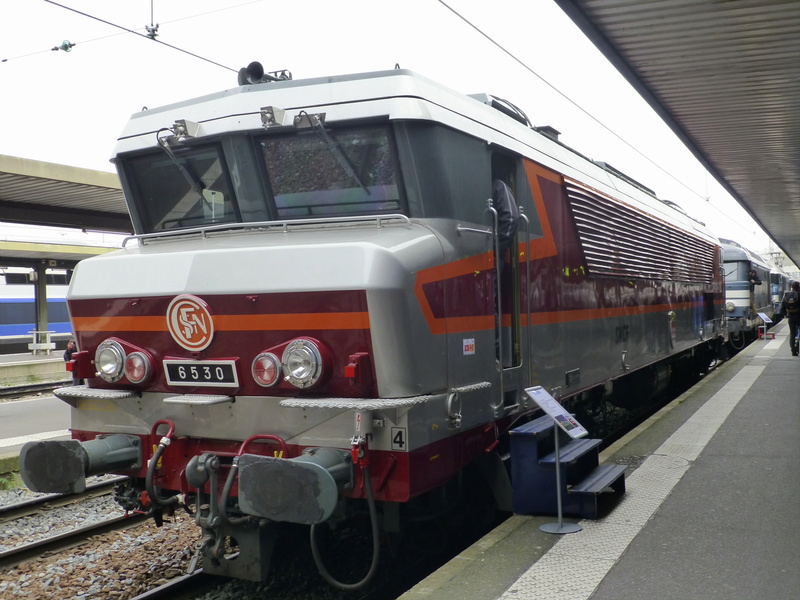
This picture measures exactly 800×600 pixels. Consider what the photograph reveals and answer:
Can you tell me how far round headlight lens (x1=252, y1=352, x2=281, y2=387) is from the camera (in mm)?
4391

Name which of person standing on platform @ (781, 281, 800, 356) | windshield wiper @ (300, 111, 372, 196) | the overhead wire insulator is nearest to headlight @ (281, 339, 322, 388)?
windshield wiper @ (300, 111, 372, 196)

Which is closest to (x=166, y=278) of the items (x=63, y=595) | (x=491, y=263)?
(x=491, y=263)

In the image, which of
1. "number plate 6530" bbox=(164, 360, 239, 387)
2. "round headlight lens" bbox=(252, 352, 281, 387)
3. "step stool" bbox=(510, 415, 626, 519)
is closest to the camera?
"round headlight lens" bbox=(252, 352, 281, 387)

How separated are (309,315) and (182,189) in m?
1.73

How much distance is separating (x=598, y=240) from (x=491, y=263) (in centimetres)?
258

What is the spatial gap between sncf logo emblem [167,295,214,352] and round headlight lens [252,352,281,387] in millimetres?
401

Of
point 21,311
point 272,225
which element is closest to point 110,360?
point 272,225

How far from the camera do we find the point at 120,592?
17.9 feet

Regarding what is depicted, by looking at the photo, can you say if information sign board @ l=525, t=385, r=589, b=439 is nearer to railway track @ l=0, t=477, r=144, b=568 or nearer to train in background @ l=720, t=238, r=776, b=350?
A: railway track @ l=0, t=477, r=144, b=568

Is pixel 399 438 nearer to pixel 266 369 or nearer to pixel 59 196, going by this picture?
pixel 266 369

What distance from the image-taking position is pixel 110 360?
4.93 metres

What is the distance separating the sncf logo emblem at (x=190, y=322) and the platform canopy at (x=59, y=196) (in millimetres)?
9820

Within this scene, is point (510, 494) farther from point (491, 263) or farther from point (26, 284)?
point (26, 284)

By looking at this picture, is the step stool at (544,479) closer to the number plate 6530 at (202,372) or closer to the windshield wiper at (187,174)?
the number plate 6530 at (202,372)
